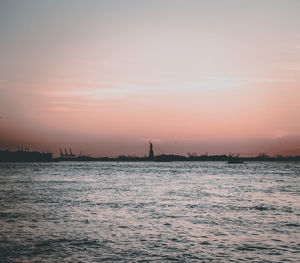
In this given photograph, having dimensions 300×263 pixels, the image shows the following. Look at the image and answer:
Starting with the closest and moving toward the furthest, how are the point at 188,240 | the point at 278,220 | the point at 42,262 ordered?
the point at 42,262
the point at 188,240
the point at 278,220

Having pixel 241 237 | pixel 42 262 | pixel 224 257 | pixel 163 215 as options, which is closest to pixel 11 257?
pixel 42 262

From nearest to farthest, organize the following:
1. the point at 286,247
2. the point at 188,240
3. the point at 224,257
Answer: the point at 224,257
the point at 286,247
the point at 188,240

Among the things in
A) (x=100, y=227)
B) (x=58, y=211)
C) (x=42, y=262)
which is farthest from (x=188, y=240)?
(x=58, y=211)

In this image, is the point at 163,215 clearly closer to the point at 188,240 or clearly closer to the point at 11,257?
the point at 188,240

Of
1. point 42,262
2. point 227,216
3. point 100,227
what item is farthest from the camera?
point 227,216

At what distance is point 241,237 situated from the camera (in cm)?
2181

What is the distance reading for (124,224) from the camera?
2609 centimetres

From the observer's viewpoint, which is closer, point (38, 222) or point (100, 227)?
point (100, 227)

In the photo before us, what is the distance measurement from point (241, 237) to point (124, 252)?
8062mm

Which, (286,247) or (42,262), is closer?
(42,262)

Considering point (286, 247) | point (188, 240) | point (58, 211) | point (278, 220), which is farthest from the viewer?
point (58, 211)

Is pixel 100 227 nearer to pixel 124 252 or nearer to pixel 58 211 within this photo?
pixel 124 252

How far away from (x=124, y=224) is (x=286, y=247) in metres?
11.8

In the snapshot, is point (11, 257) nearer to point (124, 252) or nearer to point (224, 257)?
point (124, 252)
